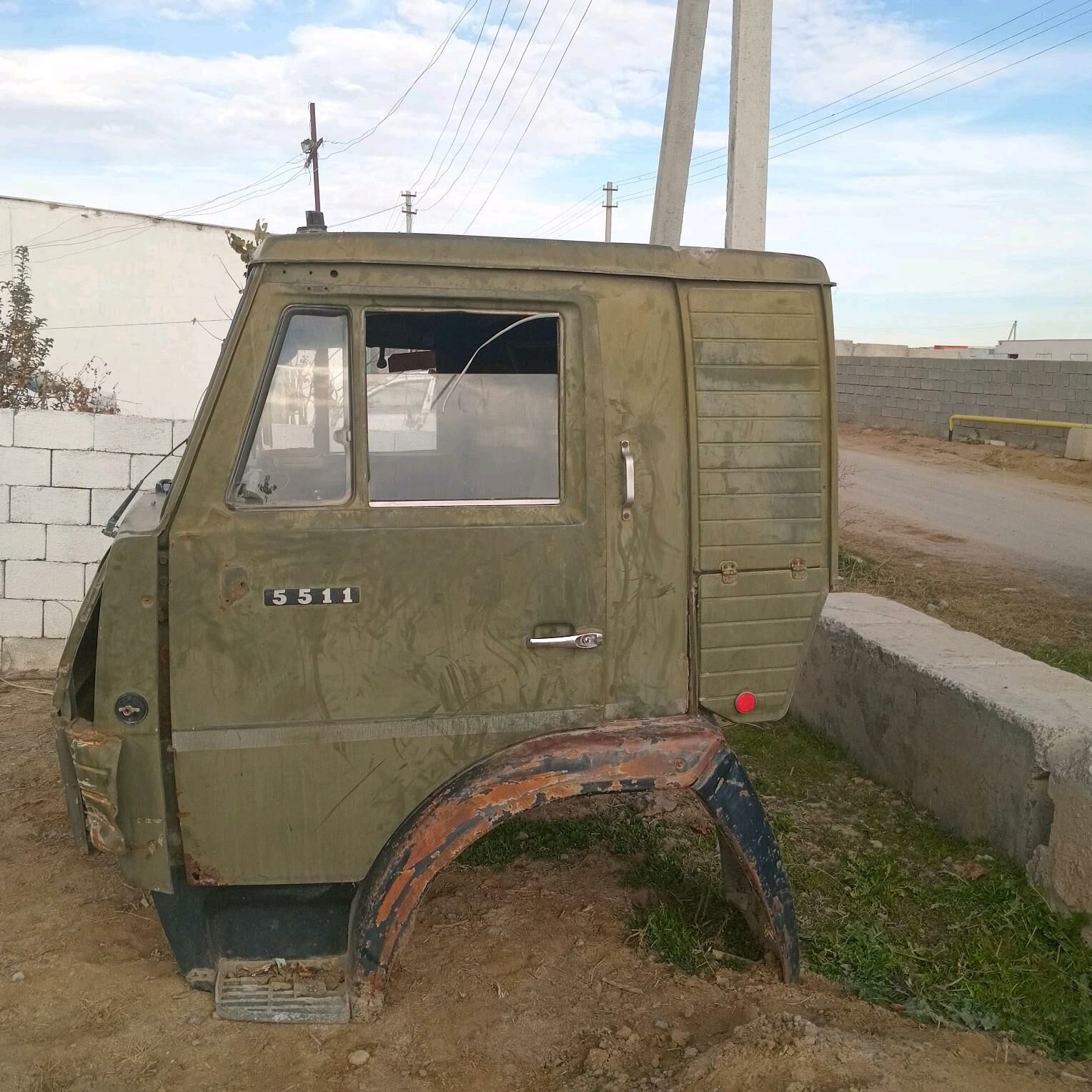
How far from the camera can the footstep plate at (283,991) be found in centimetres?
277

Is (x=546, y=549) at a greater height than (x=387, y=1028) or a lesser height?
greater

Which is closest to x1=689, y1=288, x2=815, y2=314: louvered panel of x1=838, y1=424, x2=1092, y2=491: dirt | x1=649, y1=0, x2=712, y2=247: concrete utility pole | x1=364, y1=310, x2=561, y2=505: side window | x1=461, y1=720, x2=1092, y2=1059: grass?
x1=364, y1=310, x2=561, y2=505: side window

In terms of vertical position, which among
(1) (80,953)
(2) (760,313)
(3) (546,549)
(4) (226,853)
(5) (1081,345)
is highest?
(5) (1081,345)

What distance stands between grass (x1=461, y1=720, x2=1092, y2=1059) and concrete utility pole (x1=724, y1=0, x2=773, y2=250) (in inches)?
193

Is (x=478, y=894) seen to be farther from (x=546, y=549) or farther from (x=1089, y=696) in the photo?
(x=1089, y=696)

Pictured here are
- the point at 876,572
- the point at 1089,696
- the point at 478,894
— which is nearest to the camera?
the point at 478,894

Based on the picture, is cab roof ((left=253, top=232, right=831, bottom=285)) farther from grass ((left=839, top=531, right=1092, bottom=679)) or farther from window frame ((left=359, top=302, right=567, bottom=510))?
grass ((left=839, top=531, right=1092, bottom=679))

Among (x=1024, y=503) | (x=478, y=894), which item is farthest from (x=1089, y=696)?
(x=1024, y=503)

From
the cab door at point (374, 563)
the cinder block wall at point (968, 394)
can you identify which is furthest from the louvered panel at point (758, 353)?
the cinder block wall at point (968, 394)

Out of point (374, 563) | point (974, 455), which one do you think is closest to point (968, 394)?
point (974, 455)

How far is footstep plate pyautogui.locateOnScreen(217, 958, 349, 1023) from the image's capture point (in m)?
2.77

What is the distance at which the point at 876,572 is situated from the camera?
8688 millimetres

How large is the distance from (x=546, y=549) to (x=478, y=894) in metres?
1.63

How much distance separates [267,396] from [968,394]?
1925 cm
